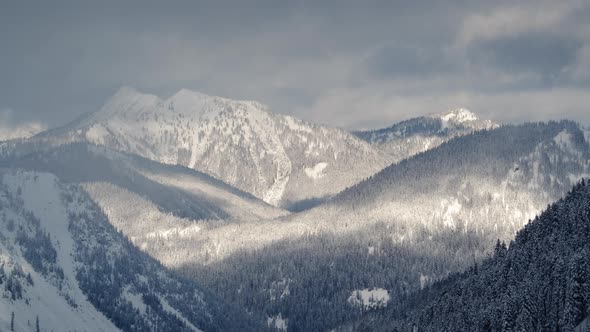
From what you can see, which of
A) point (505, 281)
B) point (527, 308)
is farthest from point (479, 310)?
point (527, 308)

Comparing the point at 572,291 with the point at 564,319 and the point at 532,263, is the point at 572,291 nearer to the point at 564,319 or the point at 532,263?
the point at 564,319

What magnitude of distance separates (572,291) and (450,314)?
4781 centimetres

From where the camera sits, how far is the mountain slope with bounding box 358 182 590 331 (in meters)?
151

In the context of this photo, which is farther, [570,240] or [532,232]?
[532,232]

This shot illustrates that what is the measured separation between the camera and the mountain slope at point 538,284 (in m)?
151

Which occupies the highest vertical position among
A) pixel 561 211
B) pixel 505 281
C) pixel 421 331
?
pixel 561 211

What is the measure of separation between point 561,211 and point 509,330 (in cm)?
4827

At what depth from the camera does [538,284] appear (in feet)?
542

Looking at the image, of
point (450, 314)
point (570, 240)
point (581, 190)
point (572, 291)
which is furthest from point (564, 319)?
point (581, 190)

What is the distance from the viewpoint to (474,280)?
200 m

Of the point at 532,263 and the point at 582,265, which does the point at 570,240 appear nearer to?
the point at 532,263

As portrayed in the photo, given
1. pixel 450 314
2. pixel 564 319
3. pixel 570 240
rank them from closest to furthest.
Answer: pixel 564 319
pixel 570 240
pixel 450 314

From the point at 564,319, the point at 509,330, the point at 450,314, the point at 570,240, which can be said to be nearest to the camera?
the point at 564,319

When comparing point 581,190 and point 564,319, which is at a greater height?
point 581,190
